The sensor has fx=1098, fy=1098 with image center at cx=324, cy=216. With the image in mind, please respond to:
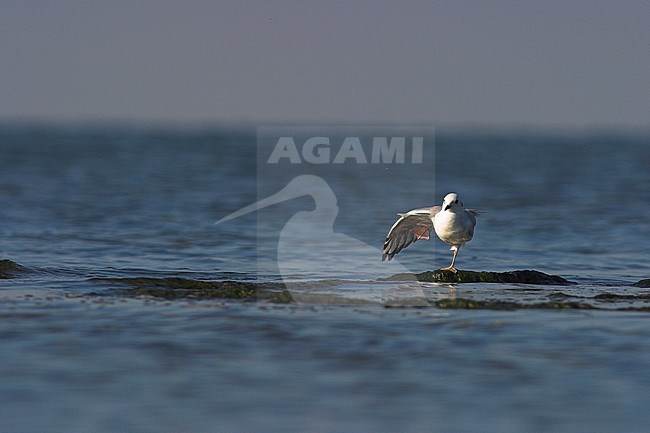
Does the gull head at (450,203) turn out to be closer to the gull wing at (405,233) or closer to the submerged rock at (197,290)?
the gull wing at (405,233)

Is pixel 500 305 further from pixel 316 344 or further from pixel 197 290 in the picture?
pixel 197 290

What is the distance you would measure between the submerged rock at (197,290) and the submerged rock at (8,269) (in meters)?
1.03

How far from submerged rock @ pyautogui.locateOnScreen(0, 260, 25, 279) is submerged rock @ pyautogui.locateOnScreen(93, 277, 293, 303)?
1028mm

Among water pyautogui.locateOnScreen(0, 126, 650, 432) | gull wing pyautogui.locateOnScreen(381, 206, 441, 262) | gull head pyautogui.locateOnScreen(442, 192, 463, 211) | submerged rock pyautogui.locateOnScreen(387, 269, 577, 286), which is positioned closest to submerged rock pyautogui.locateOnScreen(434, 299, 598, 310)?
water pyautogui.locateOnScreen(0, 126, 650, 432)

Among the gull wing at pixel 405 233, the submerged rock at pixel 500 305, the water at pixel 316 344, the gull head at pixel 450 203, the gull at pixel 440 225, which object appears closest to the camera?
the water at pixel 316 344

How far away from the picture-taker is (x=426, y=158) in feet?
264

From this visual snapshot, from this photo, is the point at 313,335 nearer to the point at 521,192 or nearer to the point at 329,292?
the point at 329,292

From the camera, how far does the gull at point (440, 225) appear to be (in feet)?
40.6

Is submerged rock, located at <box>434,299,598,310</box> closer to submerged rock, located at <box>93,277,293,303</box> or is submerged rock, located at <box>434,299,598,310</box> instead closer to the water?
the water

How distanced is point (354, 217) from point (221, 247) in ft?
22.5

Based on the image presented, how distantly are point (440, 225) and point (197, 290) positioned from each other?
9.58 feet

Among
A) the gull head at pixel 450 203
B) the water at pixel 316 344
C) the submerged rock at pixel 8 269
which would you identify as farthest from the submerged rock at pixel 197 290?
the gull head at pixel 450 203

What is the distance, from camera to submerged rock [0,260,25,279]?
40.5ft

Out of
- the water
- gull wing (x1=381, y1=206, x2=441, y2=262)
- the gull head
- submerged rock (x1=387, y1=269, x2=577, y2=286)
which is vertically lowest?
the water
